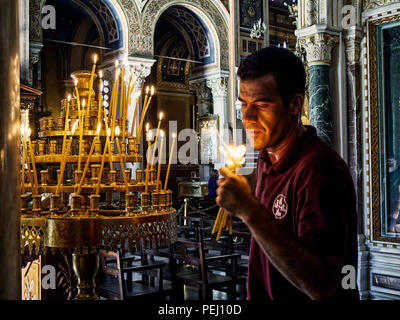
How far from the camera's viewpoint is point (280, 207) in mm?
1496

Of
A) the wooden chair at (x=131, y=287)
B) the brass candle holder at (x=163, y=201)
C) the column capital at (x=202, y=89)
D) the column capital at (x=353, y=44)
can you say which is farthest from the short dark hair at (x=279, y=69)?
the column capital at (x=202, y=89)

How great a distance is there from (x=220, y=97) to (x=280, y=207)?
13840 millimetres

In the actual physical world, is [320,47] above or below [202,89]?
below

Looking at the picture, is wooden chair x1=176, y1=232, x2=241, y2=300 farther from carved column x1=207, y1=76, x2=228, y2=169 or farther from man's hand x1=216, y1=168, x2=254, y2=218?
carved column x1=207, y1=76, x2=228, y2=169

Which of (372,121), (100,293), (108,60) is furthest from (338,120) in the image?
(108,60)

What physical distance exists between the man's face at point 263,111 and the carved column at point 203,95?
46.8 feet

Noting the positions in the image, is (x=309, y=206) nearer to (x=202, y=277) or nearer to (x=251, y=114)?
(x=251, y=114)

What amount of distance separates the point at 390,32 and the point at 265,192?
4.64m

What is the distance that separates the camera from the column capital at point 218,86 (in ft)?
49.0

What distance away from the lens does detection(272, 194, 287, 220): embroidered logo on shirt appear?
4.85ft

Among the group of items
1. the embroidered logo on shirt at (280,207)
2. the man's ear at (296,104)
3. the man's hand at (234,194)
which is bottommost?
the embroidered logo on shirt at (280,207)

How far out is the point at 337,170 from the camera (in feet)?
4.59

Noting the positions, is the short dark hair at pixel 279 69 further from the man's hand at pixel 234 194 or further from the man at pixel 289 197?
the man's hand at pixel 234 194

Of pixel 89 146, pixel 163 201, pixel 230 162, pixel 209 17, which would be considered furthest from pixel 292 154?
pixel 209 17
